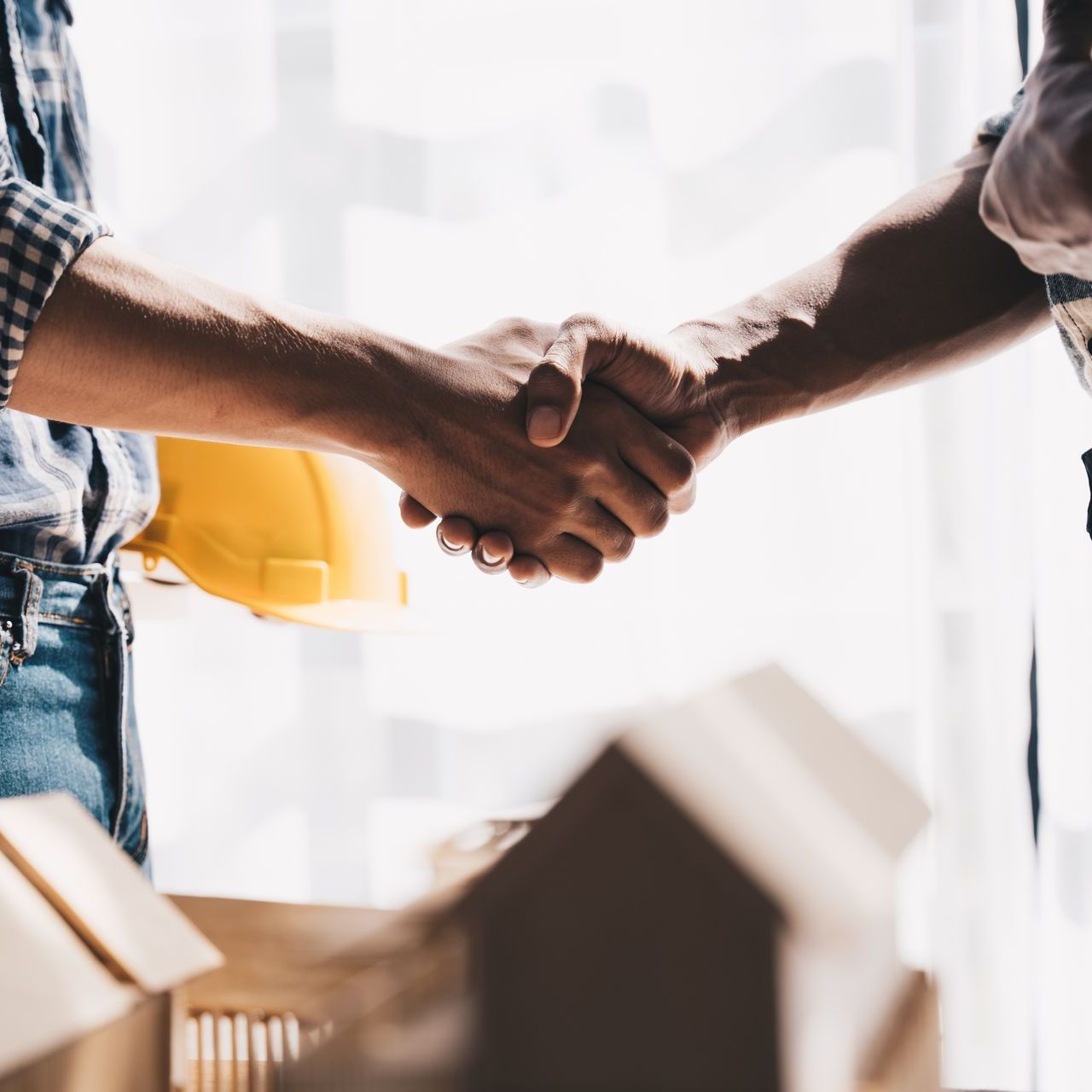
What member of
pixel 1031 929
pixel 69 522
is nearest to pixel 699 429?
pixel 69 522

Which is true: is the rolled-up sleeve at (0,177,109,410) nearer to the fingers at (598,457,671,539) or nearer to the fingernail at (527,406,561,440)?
the fingernail at (527,406,561,440)

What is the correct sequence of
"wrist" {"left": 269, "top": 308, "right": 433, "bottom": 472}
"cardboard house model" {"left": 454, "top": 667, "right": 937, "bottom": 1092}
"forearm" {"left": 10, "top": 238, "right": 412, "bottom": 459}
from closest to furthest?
"cardboard house model" {"left": 454, "top": 667, "right": 937, "bottom": 1092} < "forearm" {"left": 10, "top": 238, "right": 412, "bottom": 459} < "wrist" {"left": 269, "top": 308, "right": 433, "bottom": 472}

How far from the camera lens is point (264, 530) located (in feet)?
3.21

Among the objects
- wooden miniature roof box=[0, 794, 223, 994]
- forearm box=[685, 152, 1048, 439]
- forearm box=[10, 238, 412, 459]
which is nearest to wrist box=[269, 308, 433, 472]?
forearm box=[10, 238, 412, 459]

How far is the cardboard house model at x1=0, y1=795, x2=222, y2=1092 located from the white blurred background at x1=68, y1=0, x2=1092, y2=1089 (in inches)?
40.1

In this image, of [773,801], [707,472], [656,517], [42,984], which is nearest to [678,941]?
[773,801]

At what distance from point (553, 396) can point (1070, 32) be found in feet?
1.55

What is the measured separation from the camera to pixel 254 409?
77 cm

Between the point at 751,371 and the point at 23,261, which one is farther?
the point at 751,371

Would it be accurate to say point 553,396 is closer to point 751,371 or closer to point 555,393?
point 555,393

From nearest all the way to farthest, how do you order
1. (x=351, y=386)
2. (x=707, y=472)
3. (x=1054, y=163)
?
(x=1054, y=163), (x=351, y=386), (x=707, y=472)

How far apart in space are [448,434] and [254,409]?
0.20 m

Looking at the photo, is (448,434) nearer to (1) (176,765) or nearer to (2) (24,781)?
(2) (24,781)

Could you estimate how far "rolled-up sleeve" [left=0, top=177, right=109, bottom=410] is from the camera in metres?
0.64
